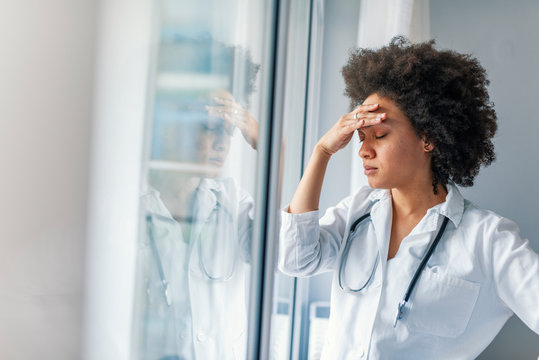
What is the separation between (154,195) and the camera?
497 millimetres

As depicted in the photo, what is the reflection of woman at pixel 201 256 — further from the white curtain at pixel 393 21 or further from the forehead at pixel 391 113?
the white curtain at pixel 393 21

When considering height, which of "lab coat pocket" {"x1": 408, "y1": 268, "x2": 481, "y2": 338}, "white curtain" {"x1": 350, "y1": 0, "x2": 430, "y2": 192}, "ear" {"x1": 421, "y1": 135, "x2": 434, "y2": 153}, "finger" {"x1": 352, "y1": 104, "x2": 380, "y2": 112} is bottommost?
"lab coat pocket" {"x1": 408, "y1": 268, "x2": 481, "y2": 338}

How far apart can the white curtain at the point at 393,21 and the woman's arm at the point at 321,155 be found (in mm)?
412

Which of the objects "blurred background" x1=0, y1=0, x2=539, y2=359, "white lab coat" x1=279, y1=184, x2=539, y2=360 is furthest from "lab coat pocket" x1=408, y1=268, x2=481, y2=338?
"blurred background" x1=0, y1=0, x2=539, y2=359

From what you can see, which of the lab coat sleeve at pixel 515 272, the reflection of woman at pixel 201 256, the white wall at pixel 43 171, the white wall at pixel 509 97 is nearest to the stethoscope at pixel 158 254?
the reflection of woman at pixel 201 256

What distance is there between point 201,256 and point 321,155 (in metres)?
0.55

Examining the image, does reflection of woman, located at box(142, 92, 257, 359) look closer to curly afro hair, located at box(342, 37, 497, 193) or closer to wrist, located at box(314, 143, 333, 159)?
wrist, located at box(314, 143, 333, 159)

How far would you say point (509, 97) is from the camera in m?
1.42

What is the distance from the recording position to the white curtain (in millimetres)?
1408

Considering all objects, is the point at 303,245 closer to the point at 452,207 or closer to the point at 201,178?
the point at 452,207

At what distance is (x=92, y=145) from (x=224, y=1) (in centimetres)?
36

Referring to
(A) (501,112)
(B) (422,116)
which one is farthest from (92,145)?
(A) (501,112)

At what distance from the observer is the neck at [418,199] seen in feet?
3.66

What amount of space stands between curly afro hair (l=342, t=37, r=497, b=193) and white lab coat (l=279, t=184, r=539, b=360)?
0.09 m
